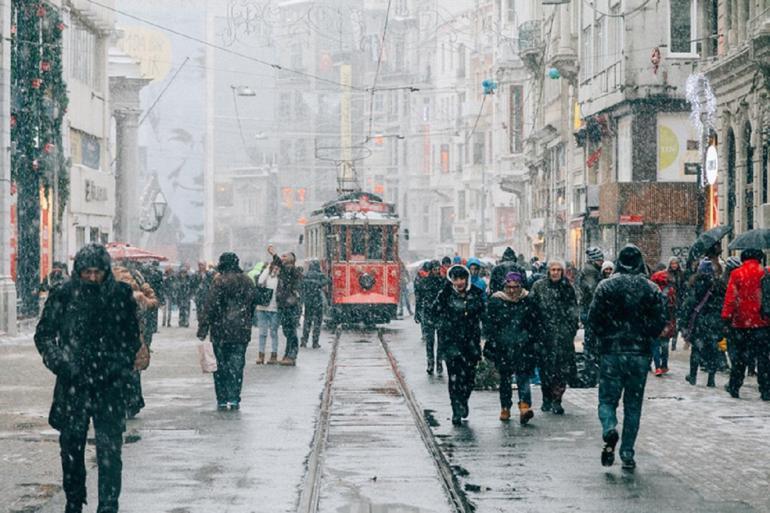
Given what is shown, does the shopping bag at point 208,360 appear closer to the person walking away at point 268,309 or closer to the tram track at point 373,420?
the tram track at point 373,420

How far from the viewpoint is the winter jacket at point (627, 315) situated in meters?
11.8

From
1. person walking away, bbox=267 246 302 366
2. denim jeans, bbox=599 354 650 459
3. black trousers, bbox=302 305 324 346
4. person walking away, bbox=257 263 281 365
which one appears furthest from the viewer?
black trousers, bbox=302 305 324 346

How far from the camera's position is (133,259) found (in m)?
38.9

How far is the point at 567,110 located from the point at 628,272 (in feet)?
134

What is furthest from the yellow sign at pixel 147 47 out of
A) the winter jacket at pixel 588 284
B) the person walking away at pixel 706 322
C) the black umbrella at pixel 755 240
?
the winter jacket at pixel 588 284

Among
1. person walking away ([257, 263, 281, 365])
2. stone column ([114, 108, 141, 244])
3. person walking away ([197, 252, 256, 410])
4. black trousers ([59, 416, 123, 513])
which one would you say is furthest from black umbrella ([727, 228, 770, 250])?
stone column ([114, 108, 141, 244])

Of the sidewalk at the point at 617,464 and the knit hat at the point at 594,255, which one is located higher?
the knit hat at the point at 594,255

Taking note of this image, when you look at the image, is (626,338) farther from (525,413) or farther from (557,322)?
(557,322)

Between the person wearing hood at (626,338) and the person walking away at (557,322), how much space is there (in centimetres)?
359

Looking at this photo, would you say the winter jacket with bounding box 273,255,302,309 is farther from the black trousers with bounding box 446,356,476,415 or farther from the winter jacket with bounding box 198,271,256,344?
the black trousers with bounding box 446,356,476,415

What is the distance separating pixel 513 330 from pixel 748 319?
3.78 meters

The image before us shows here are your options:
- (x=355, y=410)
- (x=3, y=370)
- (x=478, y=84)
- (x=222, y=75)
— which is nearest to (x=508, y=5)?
(x=478, y=84)

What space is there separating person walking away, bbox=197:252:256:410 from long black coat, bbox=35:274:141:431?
24.2 feet

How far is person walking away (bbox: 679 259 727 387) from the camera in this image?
64.3 feet
